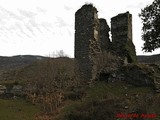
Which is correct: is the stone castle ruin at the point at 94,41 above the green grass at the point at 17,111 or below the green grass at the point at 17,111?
above

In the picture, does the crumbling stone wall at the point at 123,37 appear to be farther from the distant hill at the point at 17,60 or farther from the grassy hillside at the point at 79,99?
the distant hill at the point at 17,60

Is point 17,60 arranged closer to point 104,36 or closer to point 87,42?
point 104,36

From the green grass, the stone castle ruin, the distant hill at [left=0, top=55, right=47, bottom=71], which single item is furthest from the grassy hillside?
the distant hill at [left=0, top=55, right=47, bottom=71]

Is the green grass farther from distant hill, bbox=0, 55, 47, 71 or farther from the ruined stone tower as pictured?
distant hill, bbox=0, 55, 47, 71

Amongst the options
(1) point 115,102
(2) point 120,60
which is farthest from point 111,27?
(1) point 115,102

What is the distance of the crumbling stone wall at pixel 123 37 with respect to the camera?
29859 millimetres

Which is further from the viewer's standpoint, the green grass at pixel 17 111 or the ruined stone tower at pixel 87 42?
the ruined stone tower at pixel 87 42

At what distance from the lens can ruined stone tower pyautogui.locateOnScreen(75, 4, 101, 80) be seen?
28.0 m

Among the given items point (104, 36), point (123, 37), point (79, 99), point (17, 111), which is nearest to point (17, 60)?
point (104, 36)

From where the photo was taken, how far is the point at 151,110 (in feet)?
49.3

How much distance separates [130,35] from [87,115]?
16.2 meters

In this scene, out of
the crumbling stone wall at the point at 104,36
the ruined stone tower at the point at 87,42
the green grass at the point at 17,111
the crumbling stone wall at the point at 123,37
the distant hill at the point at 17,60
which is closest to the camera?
the green grass at the point at 17,111

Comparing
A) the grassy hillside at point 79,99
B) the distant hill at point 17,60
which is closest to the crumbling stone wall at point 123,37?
the grassy hillside at point 79,99

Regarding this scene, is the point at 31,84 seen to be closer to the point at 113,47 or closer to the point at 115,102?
the point at 113,47
